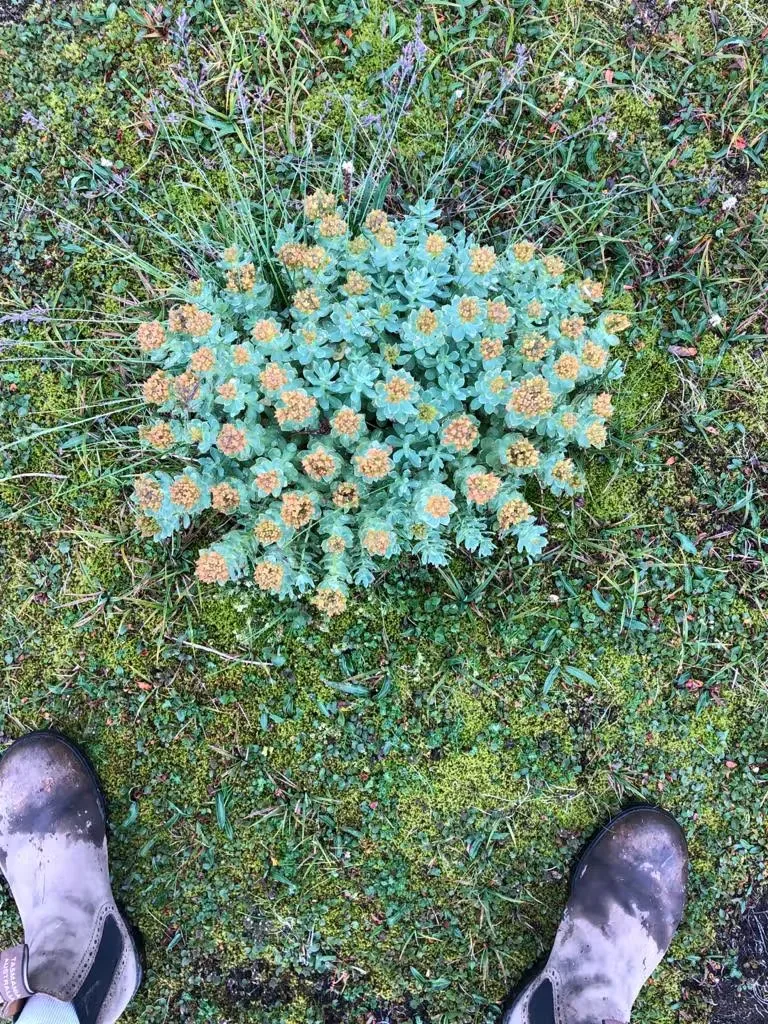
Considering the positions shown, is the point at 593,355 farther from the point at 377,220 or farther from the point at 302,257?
the point at 302,257

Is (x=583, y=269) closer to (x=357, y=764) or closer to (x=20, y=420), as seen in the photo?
(x=357, y=764)

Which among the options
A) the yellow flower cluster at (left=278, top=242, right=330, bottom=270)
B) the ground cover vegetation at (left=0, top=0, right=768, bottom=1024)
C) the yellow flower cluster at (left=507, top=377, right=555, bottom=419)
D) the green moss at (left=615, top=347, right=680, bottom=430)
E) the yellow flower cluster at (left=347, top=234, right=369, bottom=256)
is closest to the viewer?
the yellow flower cluster at (left=507, top=377, right=555, bottom=419)

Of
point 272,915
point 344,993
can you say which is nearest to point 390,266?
point 272,915

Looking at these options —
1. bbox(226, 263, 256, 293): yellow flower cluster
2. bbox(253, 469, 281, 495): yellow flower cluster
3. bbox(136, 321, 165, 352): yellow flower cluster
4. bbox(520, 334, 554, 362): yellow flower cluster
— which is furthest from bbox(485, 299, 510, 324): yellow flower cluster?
bbox(136, 321, 165, 352): yellow flower cluster

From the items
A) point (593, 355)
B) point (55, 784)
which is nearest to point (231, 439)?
point (593, 355)

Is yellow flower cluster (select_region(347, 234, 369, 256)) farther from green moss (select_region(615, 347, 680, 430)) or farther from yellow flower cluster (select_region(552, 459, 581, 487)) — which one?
green moss (select_region(615, 347, 680, 430))

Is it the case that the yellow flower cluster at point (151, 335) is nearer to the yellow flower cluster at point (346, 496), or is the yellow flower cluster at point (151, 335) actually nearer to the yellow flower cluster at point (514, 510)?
the yellow flower cluster at point (346, 496)

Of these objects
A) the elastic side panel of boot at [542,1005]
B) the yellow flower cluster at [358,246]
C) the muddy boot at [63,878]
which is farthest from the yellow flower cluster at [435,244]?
the elastic side panel of boot at [542,1005]

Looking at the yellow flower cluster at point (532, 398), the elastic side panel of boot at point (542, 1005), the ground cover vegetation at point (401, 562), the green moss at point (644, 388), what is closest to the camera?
the yellow flower cluster at point (532, 398)
